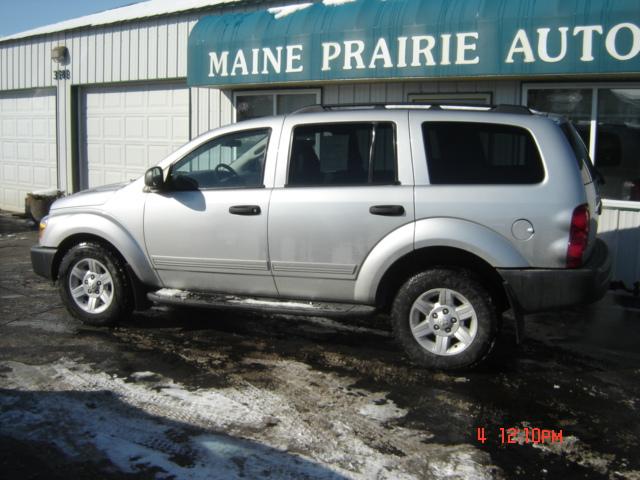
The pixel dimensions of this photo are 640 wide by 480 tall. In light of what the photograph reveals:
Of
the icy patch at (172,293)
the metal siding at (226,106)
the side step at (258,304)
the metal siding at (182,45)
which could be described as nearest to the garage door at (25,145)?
the metal siding at (182,45)

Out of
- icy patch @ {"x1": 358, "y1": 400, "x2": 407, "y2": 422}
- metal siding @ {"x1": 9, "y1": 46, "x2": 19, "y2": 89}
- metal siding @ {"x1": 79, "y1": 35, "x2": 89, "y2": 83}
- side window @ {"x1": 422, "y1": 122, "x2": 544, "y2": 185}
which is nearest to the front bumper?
icy patch @ {"x1": 358, "y1": 400, "x2": 407, "y2": 422}

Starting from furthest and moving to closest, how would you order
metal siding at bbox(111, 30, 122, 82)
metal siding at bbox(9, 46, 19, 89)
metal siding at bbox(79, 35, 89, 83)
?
metal siding at bbox(9, 46, 19, 89) < metal siding at bbox(79, 35, 89, 83) < metal siding at bbox(111, 30, 122, 82)

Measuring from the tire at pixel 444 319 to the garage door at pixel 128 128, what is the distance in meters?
7.53

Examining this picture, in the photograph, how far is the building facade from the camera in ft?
25.2

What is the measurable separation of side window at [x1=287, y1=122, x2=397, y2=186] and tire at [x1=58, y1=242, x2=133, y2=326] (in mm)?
1831

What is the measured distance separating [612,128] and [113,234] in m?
5.89

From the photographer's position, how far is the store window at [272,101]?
33.8ft

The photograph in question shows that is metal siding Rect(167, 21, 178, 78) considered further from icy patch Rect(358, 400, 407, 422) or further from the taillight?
icy patch Rect(358, 400, 407, 422)

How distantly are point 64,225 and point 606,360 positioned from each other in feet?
15.8

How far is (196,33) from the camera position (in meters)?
10.4

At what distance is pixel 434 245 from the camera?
5.03 meters

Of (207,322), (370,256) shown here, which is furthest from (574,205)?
(207,322)

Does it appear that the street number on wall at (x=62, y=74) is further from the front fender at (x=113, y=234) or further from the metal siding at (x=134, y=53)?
the front fender at (x=113, y=234)

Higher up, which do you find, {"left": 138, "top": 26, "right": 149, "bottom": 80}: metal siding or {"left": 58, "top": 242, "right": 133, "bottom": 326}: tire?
{"left": 138, "top": 26, "right": 149, "bottom": 80}: metal siding
